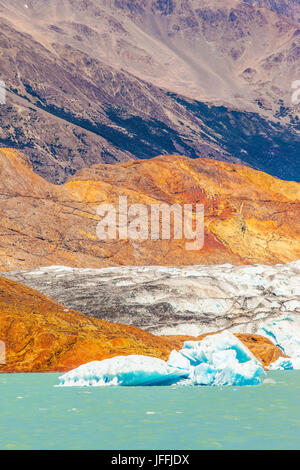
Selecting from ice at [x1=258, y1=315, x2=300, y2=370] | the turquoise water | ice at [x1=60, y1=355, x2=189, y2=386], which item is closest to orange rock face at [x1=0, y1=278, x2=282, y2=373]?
the turquoise water

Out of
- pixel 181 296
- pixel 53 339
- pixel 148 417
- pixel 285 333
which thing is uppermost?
pixel 181 296

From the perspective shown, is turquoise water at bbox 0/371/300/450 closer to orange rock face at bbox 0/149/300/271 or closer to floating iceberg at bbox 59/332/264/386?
floating iceberg at bbox 59/332/264/386

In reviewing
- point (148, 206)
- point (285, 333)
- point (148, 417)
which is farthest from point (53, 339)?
point (148, 206)

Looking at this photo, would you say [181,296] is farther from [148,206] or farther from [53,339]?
[148,206]

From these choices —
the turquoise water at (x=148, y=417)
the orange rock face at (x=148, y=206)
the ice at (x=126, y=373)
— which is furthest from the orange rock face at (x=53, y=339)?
the orange rock face at (x=148, y=206)

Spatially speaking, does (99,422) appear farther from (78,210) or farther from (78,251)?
(78,210)

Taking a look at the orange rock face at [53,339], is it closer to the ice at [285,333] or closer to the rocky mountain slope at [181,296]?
the ice at [285,333]

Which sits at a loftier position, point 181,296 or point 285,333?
point 181,296
